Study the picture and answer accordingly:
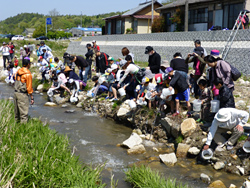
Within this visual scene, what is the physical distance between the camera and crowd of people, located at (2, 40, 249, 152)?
586 cm

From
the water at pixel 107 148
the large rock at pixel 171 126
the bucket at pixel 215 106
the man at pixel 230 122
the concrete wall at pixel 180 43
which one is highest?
the concrete wall at pixel 180 43

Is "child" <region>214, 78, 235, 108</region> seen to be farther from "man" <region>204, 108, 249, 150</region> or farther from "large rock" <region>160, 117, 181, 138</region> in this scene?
"large rock" <region>160, 117, 181, 138</region>

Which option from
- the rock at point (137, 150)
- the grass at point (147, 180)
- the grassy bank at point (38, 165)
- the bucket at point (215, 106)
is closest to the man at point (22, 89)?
the grassy bank at point (38, 165)

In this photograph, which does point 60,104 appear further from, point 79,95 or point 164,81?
point 164,81

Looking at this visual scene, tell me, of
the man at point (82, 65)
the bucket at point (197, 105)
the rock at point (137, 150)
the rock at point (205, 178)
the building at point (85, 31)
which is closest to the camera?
the rock at point (205, 178)

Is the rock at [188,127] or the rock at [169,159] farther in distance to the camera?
the rock at [188,127]

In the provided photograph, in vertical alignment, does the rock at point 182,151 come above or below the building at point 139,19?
below

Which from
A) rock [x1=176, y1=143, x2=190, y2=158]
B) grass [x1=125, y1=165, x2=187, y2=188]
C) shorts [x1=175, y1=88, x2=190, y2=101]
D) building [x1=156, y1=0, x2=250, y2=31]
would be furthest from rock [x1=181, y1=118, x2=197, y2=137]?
building [x1=156, y1=0, x2=250, y2=31]

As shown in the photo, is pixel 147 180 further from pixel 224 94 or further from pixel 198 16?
pixel 198 16

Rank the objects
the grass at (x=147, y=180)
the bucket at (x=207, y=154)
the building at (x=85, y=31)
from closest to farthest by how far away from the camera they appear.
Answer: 1. the grass at (x=147, y=180)
2. the bucket at (x=207, y=154)
3. the building at (x=85, y=31)

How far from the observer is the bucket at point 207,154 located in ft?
18.9

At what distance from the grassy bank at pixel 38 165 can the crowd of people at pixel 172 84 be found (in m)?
2.66

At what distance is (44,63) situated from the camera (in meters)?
14.9

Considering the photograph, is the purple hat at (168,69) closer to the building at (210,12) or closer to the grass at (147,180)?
the grass at (147,180)
